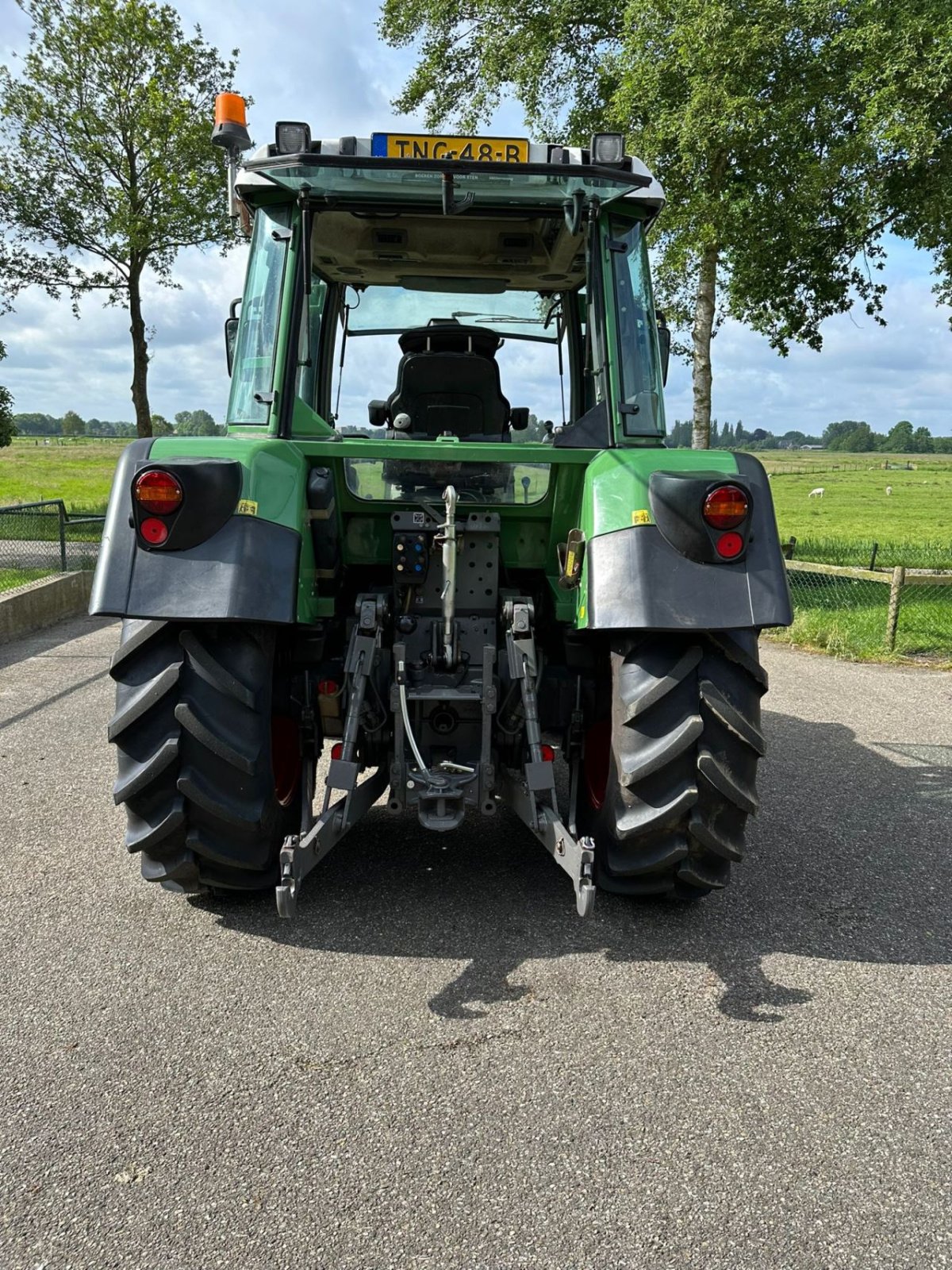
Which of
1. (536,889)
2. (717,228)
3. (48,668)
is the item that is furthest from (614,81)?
(536,889)

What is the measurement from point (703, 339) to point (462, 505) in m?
9.24

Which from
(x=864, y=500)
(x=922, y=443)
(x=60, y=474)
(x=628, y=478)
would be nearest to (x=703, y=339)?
(x=628, y=478)

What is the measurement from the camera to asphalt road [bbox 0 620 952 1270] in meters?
2.11

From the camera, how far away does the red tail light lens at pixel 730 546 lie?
3158 millimetres

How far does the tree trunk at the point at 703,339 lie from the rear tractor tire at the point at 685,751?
8.76 m

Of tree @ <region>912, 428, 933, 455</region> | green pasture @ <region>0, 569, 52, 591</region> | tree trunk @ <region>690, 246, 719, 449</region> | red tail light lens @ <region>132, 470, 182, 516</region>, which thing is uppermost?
tree @ <region>912, 428, 933, 455</region>

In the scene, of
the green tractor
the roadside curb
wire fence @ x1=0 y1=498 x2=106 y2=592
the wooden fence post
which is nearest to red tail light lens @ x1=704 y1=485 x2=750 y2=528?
the green tractor

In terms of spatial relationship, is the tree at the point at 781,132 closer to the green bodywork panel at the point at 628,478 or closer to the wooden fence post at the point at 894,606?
the wooden fence post at the point at 894,606

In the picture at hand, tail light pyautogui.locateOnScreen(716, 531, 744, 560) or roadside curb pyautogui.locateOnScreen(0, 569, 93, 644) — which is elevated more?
tail light pyautogui.locateOnScreen(716, 531, 744, 560)

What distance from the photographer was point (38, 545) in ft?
35.7

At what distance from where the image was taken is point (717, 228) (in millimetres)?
10008

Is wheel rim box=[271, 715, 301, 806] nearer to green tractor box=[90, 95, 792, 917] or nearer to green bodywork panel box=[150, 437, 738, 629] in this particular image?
green tractor box=[90, 95, 792, 917]

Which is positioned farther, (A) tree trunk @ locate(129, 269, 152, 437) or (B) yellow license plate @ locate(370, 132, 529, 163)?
(A) tree trunk @ locate(129, 269, 152, 437)

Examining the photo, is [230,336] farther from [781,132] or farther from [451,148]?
[781,132]
